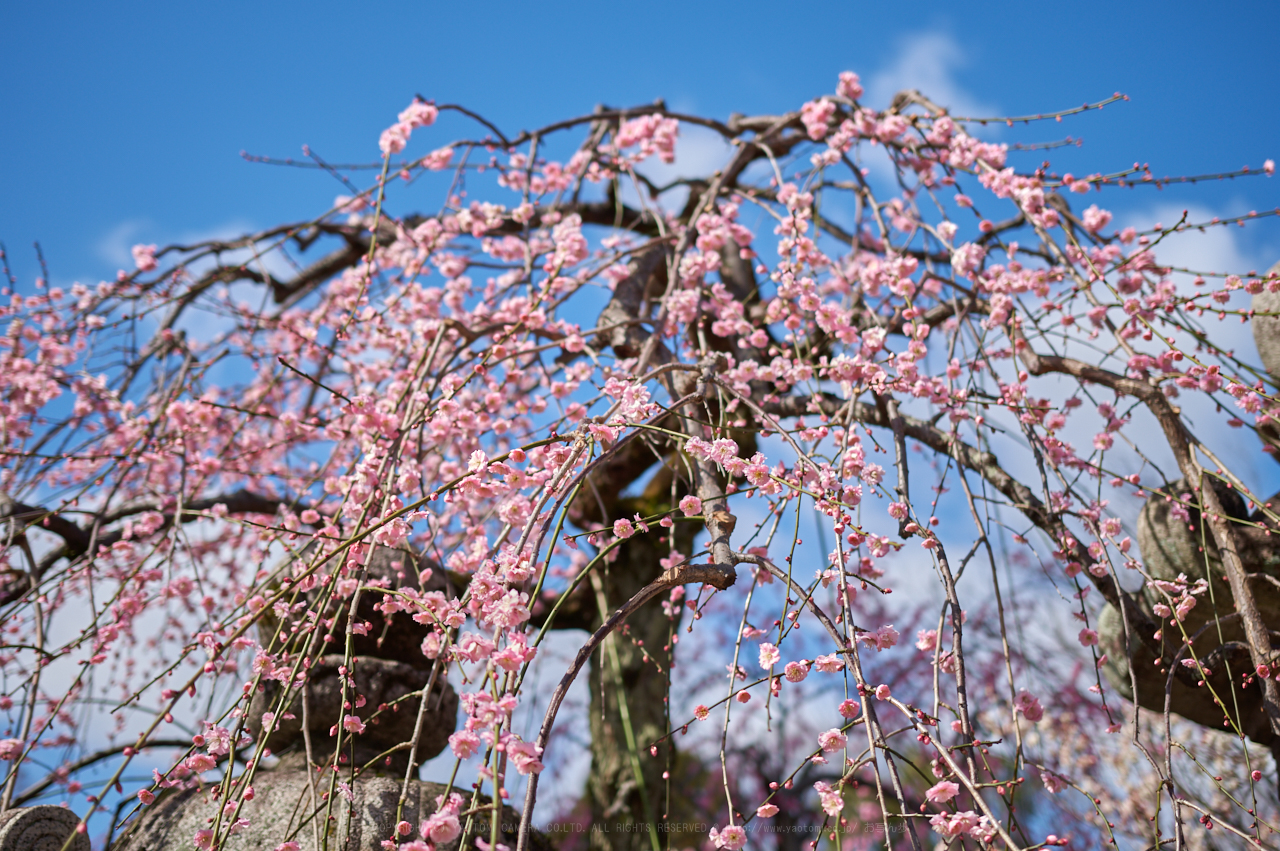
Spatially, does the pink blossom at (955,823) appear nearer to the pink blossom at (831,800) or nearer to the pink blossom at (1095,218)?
the pink blossom at (831,800)

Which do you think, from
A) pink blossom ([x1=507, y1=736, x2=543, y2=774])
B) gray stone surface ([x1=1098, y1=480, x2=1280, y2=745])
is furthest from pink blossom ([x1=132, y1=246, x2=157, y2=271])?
gray stone surface ([x1=1098, y1=480, x2=1280, y2=745])

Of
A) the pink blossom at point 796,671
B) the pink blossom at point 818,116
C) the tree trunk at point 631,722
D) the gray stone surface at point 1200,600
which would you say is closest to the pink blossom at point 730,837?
the pink blossom at point 796,671

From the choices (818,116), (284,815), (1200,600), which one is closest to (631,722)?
(284,815)

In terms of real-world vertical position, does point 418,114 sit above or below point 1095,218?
above

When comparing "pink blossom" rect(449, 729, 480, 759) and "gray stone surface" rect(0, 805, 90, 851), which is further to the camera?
"gray stone surface" rect(0, 805, 90, 851)

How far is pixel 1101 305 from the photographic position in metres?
2.50

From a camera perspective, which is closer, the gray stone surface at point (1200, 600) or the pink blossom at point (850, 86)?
the gray stone surface at point (1200, 600)

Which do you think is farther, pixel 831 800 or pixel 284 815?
pixel 284 815

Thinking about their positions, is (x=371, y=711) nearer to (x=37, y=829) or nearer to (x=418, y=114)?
(x=37, y=829)

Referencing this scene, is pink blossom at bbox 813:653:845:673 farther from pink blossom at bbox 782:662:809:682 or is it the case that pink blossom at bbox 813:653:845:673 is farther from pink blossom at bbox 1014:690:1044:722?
pink blossom at bbox 1014:690:1044:722

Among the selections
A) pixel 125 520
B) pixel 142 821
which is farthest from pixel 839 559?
pixel 125 520

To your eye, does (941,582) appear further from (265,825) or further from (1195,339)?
(265,825)

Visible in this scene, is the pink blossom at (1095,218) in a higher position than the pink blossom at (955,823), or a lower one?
higher

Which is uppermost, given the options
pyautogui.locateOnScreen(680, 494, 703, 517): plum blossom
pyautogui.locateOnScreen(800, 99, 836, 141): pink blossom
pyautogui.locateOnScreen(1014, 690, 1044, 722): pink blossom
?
pyautogui.locateOnScreen(800, 99, 836, 141): pink blossom
